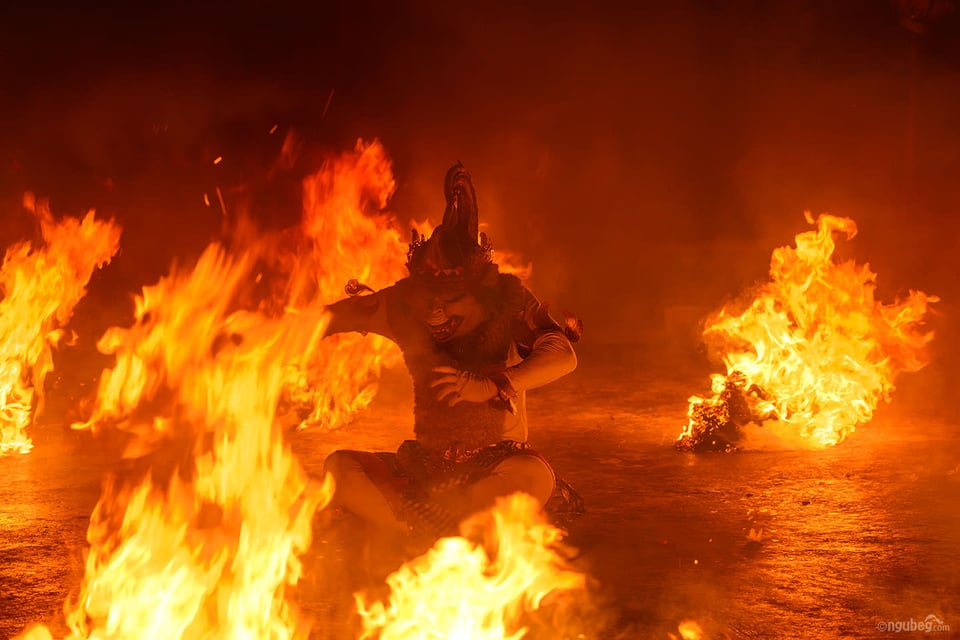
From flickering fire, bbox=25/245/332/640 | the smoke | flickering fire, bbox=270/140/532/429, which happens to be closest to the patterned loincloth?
flickering fire, bbox=25/245/332/640

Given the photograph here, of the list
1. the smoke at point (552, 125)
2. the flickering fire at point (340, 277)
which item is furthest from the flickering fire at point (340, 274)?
the smoke at point (552, 125)

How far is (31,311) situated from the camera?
9008 mm

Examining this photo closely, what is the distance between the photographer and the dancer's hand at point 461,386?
4664 millimetres

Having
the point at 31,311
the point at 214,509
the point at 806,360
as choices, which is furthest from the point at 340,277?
the point at 806,360

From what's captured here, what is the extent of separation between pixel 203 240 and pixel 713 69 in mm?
7369

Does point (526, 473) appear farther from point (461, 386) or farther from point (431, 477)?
point (461, 386)

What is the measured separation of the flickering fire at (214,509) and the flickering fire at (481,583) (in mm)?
471

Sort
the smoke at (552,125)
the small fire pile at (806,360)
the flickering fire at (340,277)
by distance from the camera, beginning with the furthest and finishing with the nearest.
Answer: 1. the smoke at (552,125)
2. the flickering fire at (340,277)
3. the small fire pile at (806,360)

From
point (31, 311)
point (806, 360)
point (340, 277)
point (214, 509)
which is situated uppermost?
point (340, 277)

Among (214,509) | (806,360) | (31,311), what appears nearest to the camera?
(214,509)

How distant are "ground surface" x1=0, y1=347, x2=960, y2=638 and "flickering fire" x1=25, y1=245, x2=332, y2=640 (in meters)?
0.27

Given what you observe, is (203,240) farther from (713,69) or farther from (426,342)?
A: (426,342)

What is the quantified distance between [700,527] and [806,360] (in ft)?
9.59

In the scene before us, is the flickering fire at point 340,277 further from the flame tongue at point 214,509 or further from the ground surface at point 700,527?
the flame tongue at point 214,509
